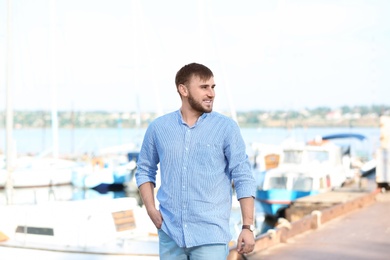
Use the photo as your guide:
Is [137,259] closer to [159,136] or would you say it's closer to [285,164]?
[159,136]

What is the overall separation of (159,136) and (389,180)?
17.1 metres

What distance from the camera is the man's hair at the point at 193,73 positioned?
15.5 ft

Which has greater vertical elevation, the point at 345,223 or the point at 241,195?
the point at 241,195

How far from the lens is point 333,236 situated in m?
13.0

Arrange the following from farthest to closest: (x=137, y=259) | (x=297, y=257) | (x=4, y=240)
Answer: (x=4, y=240) < (x=297, y=257) < (x=137, y=259)

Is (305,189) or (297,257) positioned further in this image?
(305,189)

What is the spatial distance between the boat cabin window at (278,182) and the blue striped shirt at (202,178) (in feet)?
84.5

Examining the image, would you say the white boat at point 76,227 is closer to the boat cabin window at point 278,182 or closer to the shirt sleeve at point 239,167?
the shirt sleeve at point 239,167

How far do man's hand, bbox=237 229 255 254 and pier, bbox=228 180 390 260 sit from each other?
212 inches

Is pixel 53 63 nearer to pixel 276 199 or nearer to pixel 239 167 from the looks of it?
pixel 276 199

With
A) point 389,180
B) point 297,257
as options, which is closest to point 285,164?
point 389,180

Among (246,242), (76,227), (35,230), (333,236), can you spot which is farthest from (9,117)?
(246,242)

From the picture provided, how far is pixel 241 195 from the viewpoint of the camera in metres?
4.61

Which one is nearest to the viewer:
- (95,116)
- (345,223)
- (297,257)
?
(297,257)
